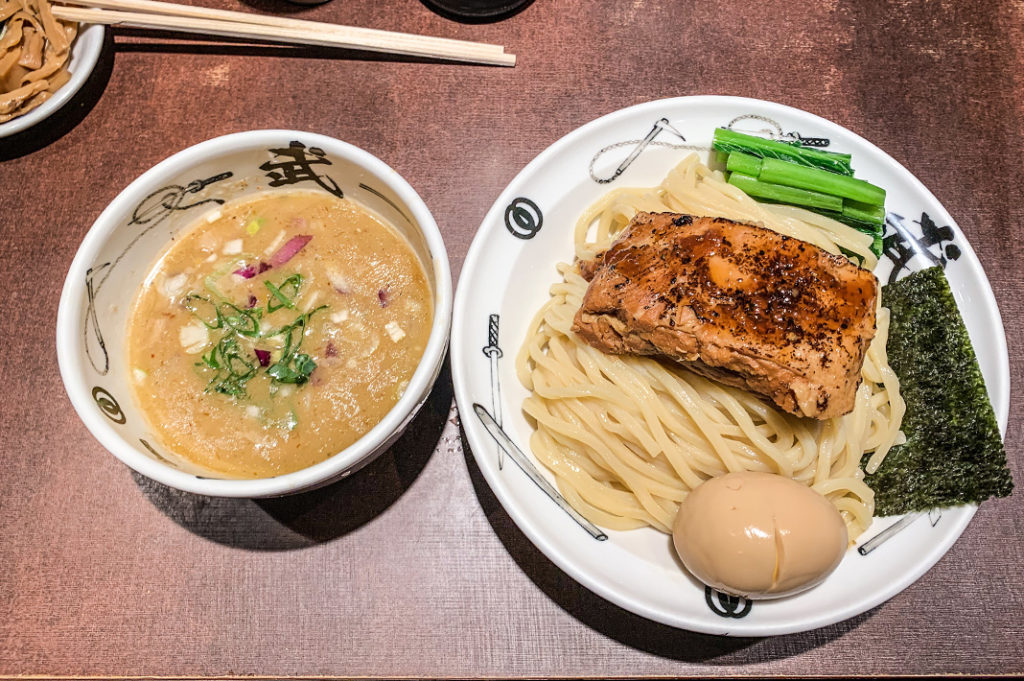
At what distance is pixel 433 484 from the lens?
2.31 metres

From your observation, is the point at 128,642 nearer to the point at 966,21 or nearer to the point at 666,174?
the point at 666,174

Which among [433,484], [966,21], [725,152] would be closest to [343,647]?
[433,484]

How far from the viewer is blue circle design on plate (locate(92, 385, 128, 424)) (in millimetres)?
1766

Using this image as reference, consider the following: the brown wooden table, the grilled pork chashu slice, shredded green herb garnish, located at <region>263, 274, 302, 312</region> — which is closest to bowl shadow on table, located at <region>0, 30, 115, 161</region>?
the brown wooden table

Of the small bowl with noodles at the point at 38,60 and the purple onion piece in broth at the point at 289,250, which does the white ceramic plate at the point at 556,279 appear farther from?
the small bowl with noodles at the point at 38,60

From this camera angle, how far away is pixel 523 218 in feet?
7.20

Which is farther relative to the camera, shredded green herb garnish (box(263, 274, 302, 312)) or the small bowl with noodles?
the small bowl with noodles

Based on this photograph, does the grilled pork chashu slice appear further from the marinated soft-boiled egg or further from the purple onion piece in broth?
the purple onion piece in broth

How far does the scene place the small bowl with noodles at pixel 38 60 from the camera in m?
2.54

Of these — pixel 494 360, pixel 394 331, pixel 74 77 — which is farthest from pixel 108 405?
pixel 74 77

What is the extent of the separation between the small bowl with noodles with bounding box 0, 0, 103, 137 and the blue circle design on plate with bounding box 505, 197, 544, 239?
73.8 inches

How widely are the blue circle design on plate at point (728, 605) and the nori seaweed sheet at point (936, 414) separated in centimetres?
56

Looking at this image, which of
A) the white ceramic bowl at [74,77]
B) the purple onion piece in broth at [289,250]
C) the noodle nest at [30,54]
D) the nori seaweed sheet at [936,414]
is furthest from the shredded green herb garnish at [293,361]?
the nori seaweed sheet at [936,414]

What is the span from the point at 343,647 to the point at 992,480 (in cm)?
205
